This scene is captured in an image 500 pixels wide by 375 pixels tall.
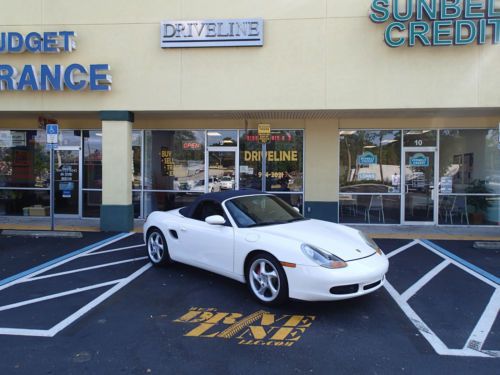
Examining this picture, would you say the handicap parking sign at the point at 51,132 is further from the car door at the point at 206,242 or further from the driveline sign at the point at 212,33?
the car door at the point at 206,242

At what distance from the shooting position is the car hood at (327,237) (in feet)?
14.9

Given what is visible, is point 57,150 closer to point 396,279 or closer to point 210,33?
point 210,33

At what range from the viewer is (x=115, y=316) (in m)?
4.46

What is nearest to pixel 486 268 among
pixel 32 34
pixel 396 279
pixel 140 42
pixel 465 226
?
pixel 396 279

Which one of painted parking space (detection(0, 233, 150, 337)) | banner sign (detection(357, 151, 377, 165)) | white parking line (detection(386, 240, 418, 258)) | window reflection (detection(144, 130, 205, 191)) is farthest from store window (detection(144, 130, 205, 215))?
white parking line (detection(386, 240, 418, 258))

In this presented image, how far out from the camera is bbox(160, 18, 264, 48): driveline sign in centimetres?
927

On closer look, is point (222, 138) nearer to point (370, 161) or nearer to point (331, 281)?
point (370, 161)

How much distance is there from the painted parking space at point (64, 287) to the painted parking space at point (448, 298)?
3.96 metres

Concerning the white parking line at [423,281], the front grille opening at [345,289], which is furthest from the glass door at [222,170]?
the front grille opening at [345,289]

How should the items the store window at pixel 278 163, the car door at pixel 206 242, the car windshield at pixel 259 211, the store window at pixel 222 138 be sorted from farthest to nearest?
the store window at pixel 222 138 < the store window at pixel 278 163 < the car windshield at pixel 259 211 < the car door at pixel 206 242

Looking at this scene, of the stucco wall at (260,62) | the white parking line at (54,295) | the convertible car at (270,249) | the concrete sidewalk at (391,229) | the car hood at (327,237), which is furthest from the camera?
the concrete sidewalk at (391,229)

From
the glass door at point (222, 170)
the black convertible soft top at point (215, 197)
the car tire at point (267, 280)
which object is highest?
the glass door at point (222, 170)

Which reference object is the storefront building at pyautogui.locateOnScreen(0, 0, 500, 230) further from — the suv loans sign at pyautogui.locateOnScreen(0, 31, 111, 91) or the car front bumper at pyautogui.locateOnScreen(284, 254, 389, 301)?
the car front bumper at pyautogui.locateOnScreen(284, 254, 389, 301)

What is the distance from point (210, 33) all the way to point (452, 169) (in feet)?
25.4
